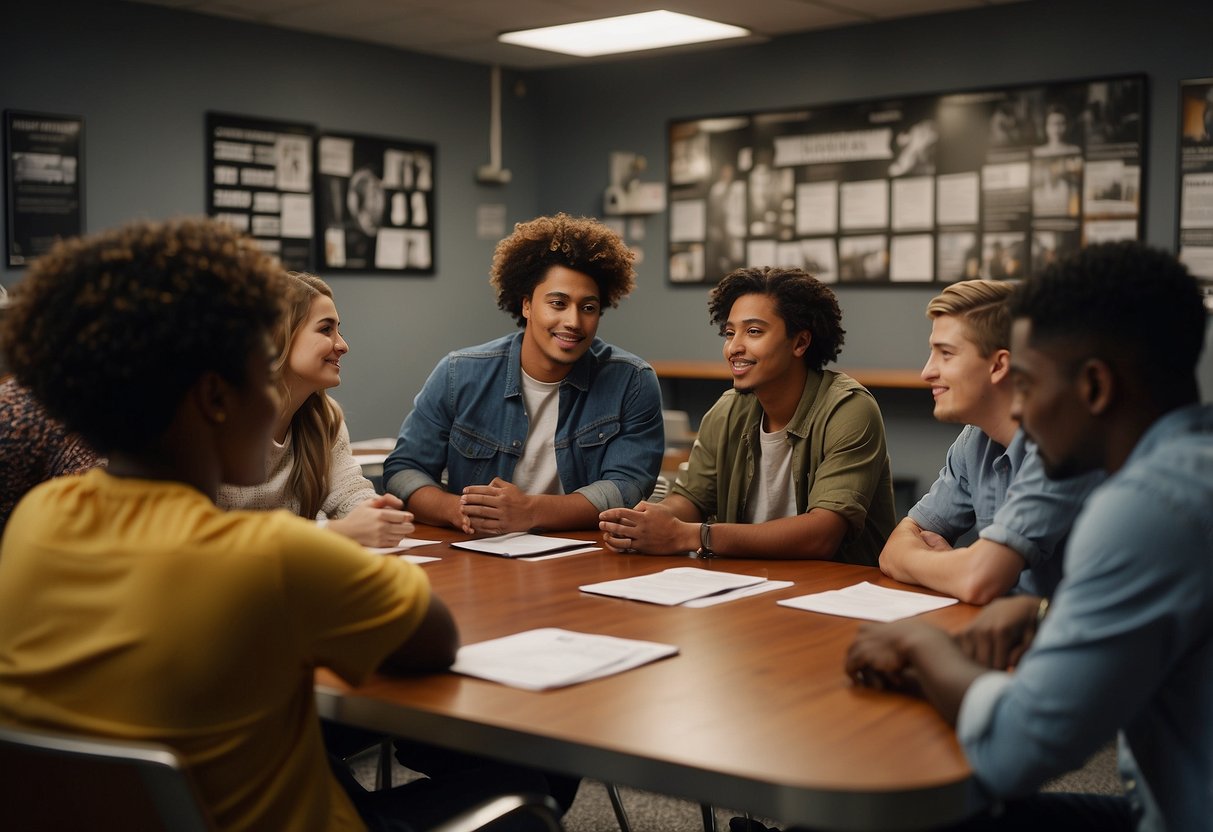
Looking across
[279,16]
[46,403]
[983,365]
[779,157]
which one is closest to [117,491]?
[46,403]

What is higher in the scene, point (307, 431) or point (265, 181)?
point (265, 181)

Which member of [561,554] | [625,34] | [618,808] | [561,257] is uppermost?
[625,34]

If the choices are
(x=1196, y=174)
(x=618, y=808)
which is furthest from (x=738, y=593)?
(x=1196, y=174)

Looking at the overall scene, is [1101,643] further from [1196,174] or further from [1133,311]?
[1196,174]

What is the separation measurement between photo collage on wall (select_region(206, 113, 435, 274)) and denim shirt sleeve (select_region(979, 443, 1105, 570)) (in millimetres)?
4357

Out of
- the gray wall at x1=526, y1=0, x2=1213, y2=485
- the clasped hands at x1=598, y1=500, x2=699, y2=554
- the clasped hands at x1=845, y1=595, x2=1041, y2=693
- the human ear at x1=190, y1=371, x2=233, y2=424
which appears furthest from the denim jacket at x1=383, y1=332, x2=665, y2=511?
the gray wall at x1=526, y1=0, x2=1213, y2=485

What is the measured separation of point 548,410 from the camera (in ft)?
9.80

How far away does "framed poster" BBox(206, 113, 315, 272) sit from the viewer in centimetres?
576

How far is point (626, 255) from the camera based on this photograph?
10.3ft

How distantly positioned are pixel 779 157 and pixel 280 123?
2497 millimetres

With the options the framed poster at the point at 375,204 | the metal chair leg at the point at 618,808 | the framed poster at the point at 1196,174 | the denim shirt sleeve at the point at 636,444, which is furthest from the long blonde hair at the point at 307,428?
the framed poster at the point at 1196,174

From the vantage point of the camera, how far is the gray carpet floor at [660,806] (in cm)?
306

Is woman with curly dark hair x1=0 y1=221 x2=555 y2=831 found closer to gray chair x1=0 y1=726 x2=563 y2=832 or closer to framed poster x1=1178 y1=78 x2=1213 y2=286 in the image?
gray chair x1=0 y1=726 x2=563 y2=832

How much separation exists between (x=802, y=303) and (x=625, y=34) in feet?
11.5
